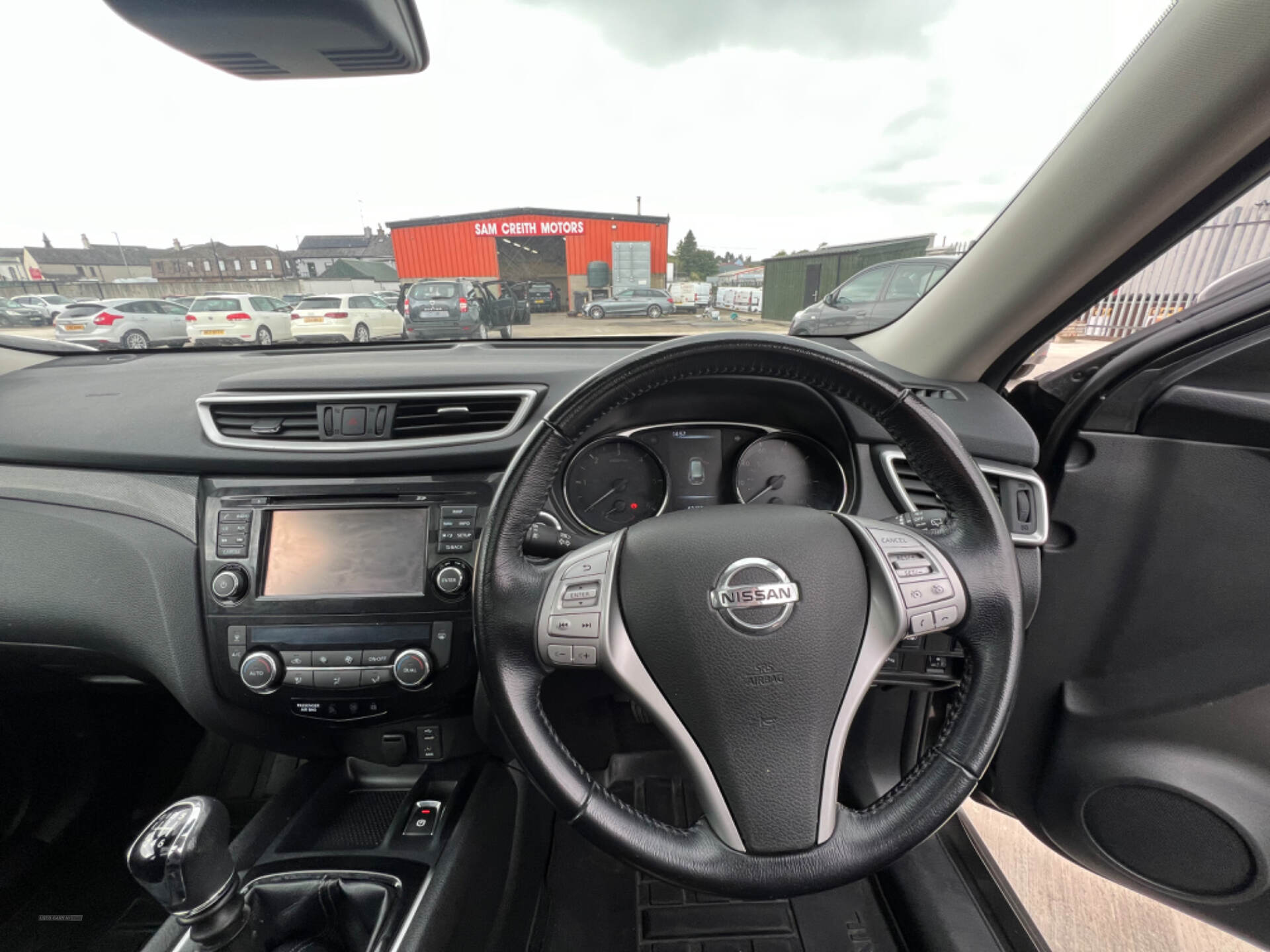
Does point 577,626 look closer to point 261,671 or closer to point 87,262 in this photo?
point 261,671

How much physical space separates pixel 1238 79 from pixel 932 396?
2.56 ft

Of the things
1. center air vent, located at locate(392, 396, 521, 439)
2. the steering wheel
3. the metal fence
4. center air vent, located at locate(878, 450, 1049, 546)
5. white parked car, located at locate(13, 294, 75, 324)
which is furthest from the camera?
white parked car, located at locate(13, 294, 75, 324)

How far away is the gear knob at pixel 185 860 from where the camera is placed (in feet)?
3.34

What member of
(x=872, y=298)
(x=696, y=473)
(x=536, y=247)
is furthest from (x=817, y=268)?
(x=536, y=247)

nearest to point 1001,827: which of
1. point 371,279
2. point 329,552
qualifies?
point 329,552

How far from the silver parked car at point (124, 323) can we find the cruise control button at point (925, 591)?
2379 mm

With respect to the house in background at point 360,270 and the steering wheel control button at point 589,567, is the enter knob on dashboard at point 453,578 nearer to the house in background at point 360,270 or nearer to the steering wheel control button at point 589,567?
the steering wheel control button at point 589,567

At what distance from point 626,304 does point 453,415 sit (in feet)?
2.69

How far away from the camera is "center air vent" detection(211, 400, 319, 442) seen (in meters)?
1.58

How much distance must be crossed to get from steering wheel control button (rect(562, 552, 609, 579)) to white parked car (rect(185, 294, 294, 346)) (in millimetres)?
1609

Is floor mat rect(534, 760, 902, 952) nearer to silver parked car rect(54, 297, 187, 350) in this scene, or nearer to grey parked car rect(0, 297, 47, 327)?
silver parked car rect(54, 297, 187, 350)

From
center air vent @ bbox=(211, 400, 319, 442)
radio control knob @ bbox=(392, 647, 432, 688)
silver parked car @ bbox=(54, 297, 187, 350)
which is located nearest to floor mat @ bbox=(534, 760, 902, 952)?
radio control knob @ bbox=(392, 647, 432, 688)

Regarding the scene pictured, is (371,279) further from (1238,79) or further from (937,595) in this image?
(1238,79)

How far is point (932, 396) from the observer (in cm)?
160
